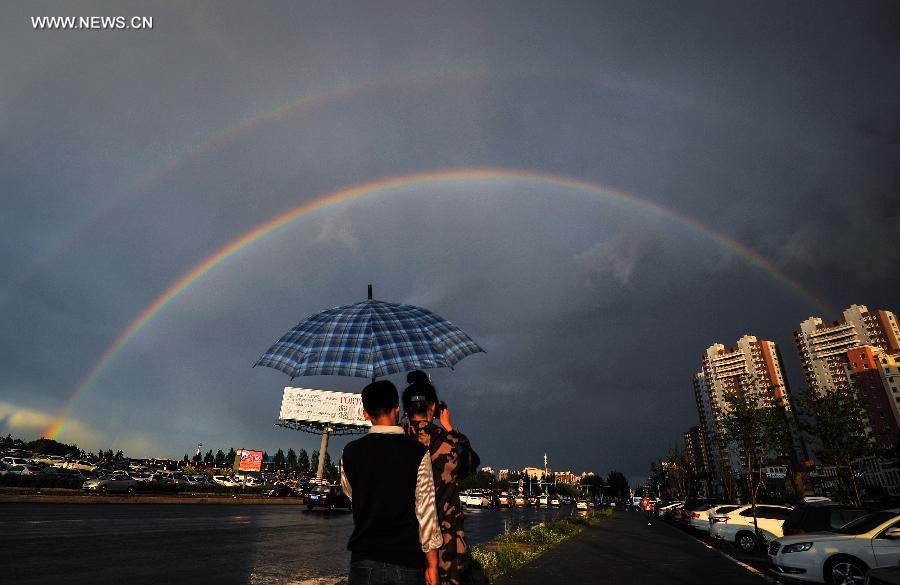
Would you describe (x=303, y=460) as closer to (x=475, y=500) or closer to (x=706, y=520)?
(x=475, y=500)

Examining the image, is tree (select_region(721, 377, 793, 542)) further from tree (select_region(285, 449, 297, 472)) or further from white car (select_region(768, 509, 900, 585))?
tree (select_region(285, 449, 297, 472))

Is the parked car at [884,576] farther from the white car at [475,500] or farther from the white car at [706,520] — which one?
the white car at [475,500]

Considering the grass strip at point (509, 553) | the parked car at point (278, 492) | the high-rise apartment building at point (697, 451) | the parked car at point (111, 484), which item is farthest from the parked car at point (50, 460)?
the high-rise apartment building at point (697, 451)

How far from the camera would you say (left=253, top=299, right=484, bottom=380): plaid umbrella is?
6.86 m

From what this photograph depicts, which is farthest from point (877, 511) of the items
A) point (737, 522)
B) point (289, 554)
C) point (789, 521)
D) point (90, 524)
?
point (90, 524)

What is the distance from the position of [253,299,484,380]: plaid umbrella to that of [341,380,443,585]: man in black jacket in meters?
4.04

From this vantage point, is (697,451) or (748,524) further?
(697,451)

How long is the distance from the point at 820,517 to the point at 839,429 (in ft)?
51.7

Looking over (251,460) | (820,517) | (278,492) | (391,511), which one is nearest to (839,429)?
(820,517)

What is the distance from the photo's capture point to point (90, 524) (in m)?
15.8

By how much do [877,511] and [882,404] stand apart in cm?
13828

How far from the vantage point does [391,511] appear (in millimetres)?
2650

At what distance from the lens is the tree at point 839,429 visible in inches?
933

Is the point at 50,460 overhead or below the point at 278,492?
overhead
